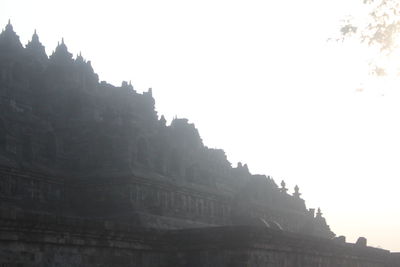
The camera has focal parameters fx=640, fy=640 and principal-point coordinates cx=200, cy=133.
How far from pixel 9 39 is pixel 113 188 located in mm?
17747

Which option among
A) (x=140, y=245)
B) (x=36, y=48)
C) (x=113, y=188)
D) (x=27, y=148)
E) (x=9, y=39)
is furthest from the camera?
(x=36, y=48)

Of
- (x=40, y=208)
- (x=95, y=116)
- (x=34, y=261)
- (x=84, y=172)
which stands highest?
(x=95, y=116)

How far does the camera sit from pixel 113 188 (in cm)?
3184

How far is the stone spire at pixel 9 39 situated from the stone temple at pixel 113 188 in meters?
0.13

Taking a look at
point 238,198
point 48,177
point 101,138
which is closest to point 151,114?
point 238,198

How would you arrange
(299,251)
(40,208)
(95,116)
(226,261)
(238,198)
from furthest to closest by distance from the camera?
(238,198) < (95,116) < (40,208) < (299,251) < (226,261)

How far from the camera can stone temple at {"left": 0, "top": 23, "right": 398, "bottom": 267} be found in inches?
591

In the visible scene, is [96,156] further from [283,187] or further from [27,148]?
[283,187]

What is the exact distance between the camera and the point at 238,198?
1710 inches

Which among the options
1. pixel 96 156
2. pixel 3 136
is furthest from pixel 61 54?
pixel 3 136

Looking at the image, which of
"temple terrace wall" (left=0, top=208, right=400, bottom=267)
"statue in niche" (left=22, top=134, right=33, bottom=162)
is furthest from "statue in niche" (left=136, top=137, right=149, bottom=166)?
"temple terrace wall" (left=0, top=208, right=400, bottom=267)

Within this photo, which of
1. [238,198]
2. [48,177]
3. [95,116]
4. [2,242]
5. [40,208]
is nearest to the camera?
[2,242]

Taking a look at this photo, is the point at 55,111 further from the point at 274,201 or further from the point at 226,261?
the point at 226,261

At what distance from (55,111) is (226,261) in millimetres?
23931
